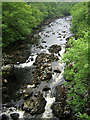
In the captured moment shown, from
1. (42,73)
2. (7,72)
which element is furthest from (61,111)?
(7,72)

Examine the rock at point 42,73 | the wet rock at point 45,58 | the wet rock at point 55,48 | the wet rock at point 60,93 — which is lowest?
the wet rock at point 60,93

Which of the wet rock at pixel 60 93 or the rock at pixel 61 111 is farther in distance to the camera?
the wet rock at pixel 60 93

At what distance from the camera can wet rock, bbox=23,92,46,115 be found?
15.0m

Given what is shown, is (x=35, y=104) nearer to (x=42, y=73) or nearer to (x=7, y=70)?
(x=42, y=73)

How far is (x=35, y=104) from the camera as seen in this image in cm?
1573

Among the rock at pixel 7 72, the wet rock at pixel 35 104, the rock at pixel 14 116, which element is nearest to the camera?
the rock at pixel 14 116

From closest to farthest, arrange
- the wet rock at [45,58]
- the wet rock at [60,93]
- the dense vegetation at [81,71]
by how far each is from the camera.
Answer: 1. the dense vegetation at [81,71]
2. the wet rock at [60,93]
3. the wet rock at [45,58]

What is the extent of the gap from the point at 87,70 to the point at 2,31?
2121 cm

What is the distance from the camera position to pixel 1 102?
1658 centimetres

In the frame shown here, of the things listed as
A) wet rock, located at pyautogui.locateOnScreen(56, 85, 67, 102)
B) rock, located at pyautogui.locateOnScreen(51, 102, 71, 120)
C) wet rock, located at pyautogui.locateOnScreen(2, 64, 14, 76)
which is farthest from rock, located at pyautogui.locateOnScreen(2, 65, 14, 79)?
rock, located at pyautogui.locateOnScreen(51, 102, 71, 120)

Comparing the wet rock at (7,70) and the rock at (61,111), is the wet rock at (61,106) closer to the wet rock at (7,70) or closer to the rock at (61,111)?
the rock at (61,111)

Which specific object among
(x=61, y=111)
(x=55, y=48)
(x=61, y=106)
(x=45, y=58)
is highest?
(x=55, y=48)

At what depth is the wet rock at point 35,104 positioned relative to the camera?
15035mm

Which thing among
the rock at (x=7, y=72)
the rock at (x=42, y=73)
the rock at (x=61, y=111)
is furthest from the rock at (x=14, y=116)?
the rock at (x=7, y=72)
